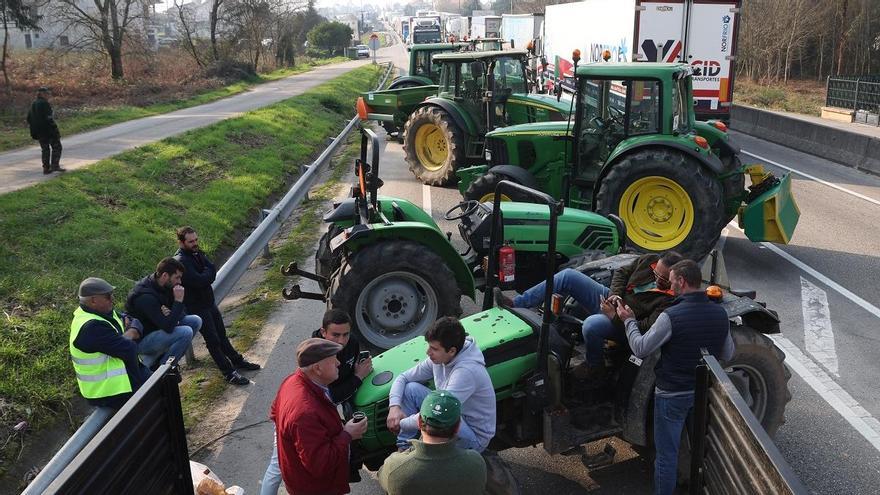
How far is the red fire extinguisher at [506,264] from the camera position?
5.78 m

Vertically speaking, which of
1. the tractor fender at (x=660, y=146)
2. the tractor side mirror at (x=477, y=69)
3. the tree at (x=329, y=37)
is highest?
the tree at (x=329, y=37)

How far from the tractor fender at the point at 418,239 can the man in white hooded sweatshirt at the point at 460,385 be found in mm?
2595

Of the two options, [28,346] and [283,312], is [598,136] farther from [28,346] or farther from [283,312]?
[28,346]

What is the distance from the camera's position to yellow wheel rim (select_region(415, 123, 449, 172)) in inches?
571

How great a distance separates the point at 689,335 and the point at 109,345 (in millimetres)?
3924

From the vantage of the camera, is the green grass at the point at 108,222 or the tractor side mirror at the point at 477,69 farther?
the tractor side mirror at the point at 477,69

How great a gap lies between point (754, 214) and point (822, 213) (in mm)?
3594

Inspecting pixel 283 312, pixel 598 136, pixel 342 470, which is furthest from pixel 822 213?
pixel 342 470

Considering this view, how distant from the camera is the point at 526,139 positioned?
10734 millimetres

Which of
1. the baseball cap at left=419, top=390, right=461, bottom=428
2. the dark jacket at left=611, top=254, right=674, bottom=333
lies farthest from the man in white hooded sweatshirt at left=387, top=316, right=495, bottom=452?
the dark jacket at left=611, top=254, right=674, bottom=333

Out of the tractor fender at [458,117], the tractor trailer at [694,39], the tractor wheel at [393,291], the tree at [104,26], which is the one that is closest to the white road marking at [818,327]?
the tractor wheel at [393,291]

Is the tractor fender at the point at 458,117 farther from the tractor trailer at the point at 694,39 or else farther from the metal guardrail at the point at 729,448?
the metal guardrail at the point at 729,448

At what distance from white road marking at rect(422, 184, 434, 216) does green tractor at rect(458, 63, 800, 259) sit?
2.14 m

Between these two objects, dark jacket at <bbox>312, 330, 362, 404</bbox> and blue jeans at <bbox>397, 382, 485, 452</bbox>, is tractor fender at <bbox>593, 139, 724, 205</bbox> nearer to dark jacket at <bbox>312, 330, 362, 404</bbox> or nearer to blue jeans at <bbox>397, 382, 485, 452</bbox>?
dark jacket at <bbox>312, 330, 362, 404</bbox>
